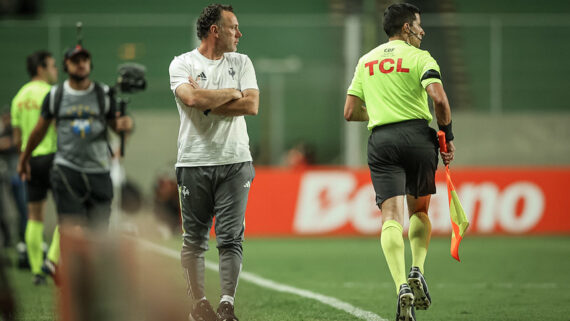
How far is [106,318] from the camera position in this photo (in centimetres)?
328

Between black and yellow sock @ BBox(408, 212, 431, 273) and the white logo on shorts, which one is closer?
the white logo on shorts

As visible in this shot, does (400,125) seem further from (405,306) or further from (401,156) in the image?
(405,306)

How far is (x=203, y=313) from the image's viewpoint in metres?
6.10

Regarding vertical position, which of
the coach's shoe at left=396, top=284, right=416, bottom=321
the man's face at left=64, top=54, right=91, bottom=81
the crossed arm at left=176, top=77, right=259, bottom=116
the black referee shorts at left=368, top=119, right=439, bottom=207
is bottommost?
the coach's shoe at left=396, top=284, right=416, bottom=321

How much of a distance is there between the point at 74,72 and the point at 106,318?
16.0 ft

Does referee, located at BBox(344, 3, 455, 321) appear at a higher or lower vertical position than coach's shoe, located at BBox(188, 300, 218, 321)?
higher

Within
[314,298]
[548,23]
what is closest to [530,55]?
[548,23]

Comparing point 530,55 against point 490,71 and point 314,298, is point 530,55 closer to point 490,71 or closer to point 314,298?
point 490,71

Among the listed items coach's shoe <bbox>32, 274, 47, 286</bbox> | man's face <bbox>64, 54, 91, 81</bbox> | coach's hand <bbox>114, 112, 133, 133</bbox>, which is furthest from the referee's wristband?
coach's shoe <bbox>32, 274, 47, 286</bbox>

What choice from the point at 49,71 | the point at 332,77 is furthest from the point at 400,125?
the point at 332,77

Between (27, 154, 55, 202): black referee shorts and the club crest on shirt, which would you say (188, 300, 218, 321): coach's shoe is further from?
(27, 154, 55, 202): black referee shorts

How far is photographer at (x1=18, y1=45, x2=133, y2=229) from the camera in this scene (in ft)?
25.7

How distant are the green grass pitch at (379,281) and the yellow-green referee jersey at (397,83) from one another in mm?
1516

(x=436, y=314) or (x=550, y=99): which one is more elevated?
(x=550, y=99)
